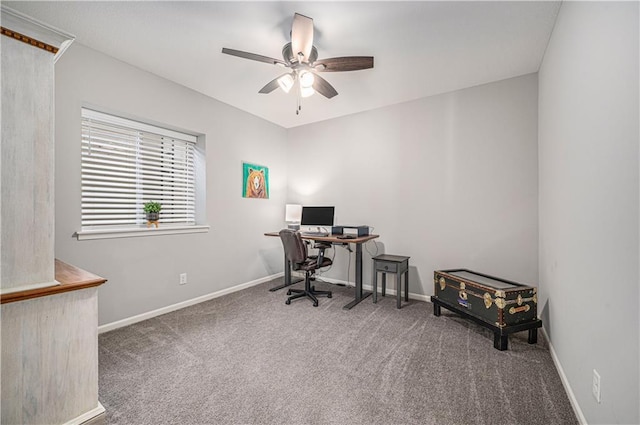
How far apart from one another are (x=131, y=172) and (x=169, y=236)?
783mm

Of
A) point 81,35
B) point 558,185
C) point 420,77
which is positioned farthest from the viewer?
point 420,77

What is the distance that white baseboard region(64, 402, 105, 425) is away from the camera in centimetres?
127

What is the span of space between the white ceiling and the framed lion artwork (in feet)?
3.86

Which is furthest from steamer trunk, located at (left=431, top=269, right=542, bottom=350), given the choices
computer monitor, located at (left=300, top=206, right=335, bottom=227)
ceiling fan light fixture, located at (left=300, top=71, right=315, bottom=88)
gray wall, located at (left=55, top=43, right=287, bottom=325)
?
gray wall, located at (left=55, top=43, right=287, bottom=325)

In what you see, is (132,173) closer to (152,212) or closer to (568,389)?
(152,212)

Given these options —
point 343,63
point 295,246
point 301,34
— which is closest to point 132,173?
point 295,246

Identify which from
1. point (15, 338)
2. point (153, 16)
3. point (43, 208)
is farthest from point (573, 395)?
point (153, 16)

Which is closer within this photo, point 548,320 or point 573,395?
point 573,395

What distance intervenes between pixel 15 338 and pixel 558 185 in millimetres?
3282

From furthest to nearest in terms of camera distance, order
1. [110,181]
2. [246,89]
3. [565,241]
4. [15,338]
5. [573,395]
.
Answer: [246,89] < [110,181] < [565,241] < [573,395] < [15,338]

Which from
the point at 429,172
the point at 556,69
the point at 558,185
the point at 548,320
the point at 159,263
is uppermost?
the point at 556,69

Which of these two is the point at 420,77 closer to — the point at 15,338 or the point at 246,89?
the point at 246,89

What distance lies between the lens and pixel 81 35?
215 cm

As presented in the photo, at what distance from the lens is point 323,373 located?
181 centimetres
